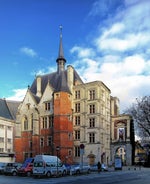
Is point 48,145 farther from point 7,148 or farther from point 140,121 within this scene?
point 140,121

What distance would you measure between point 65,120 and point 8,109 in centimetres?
1836

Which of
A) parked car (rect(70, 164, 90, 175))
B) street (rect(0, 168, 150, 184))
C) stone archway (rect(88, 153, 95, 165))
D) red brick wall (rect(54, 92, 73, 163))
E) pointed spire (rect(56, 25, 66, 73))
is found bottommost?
stone archway (rect(88, 153, 95, 165))

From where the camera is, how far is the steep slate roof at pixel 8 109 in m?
72.3

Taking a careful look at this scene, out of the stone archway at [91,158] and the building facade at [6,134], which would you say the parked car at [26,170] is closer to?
the stone archway at [91,158]

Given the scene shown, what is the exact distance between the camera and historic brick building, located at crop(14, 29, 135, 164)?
6356 cm

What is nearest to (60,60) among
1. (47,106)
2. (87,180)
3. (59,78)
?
(59,78)

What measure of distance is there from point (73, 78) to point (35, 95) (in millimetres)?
9371

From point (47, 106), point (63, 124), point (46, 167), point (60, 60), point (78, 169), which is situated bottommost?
point (78, 169)

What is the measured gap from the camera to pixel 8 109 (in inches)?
2965

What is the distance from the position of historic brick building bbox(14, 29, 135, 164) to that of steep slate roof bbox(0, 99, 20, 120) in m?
3.62

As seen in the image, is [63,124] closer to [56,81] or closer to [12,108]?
[56,81]

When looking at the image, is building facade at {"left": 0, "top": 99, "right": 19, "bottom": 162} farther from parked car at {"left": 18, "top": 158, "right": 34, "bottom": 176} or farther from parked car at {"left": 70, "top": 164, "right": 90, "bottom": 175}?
parked car at {"left": 70, "top": 164, "right": 90, "bottom": 175}

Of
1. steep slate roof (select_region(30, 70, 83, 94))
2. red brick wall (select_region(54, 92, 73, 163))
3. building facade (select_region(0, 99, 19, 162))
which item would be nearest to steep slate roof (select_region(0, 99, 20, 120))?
building facade (select_region(0, 99, 19, 162))

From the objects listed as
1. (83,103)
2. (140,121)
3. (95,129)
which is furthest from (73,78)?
(140,121)
